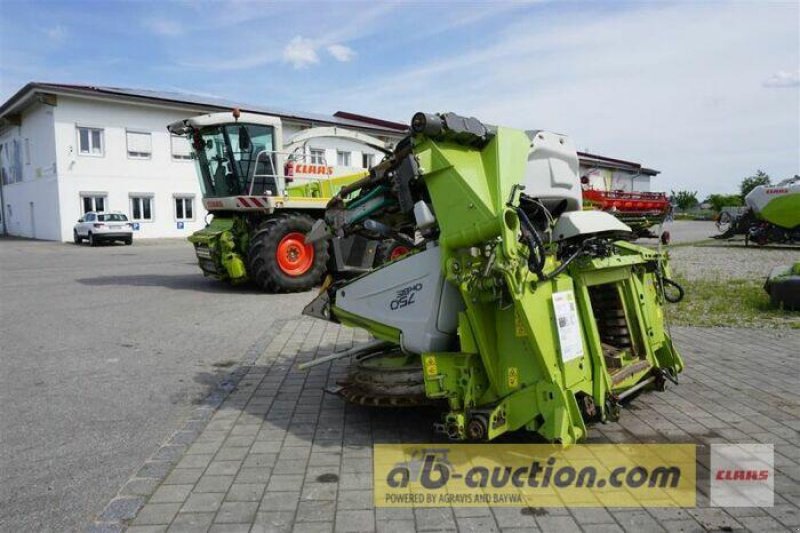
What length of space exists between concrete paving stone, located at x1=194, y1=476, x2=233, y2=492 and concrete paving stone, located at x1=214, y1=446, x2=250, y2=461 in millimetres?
273

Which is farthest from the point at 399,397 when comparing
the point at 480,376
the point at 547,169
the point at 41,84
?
the point at 41,84

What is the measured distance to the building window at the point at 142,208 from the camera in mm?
28781

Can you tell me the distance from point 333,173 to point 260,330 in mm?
5588

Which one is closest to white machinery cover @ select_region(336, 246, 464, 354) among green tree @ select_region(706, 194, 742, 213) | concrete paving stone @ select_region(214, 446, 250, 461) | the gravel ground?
concrete paving stone @ select_region(214, 446, 250, 461)

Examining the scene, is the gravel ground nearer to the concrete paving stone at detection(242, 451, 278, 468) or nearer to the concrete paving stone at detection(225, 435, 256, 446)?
the concrete paving stone at detection(225, 435, 256, 446)

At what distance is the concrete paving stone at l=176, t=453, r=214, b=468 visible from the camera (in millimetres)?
3629

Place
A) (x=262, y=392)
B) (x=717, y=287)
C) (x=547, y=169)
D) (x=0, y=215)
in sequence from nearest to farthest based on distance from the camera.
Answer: (x=547, y=169), (x=262, y=392), (x=717, y=287), (x=0, y=215)

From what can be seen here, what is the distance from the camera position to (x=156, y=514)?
120 inches

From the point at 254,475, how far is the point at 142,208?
28493mm

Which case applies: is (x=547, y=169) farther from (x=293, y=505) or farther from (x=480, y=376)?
(x=293, y=505)

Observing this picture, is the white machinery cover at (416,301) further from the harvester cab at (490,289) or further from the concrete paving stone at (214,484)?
the concrete paving stone at (214,484)

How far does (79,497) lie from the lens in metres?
3.22

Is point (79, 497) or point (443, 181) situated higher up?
point (443, 181)

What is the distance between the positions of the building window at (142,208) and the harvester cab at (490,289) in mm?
27387
